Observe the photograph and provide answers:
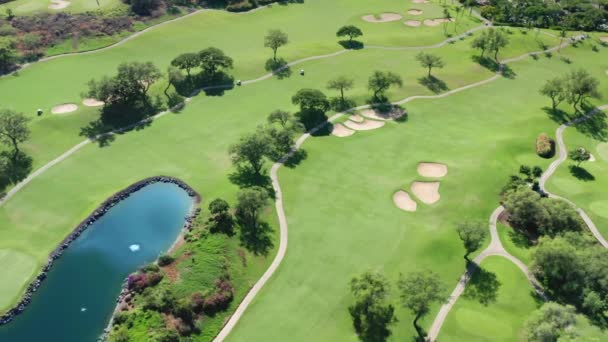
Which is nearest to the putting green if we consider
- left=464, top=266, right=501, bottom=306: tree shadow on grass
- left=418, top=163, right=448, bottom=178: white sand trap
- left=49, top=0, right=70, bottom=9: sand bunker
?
left=464, top=266, right=501, bottom=306: tree shadow on grass

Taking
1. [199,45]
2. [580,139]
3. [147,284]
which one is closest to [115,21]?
[199,45]

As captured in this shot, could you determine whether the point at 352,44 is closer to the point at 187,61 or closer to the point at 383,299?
the point at 187,61

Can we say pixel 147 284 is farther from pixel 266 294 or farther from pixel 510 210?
pixel 510 210

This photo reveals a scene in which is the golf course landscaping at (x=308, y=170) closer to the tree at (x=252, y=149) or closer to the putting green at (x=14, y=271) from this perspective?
the putting green at (x=14, y=271)

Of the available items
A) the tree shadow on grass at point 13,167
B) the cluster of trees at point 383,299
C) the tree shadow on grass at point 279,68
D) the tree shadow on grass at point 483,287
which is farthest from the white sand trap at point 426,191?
the tree shadow on grass at point 13,167

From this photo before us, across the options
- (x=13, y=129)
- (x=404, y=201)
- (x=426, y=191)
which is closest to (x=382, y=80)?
(x=426, y=191)

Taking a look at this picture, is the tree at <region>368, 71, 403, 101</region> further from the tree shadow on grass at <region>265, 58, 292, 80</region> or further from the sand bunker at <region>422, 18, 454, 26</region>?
the sand bunker at <region>422, 18, 454, 26</region>
